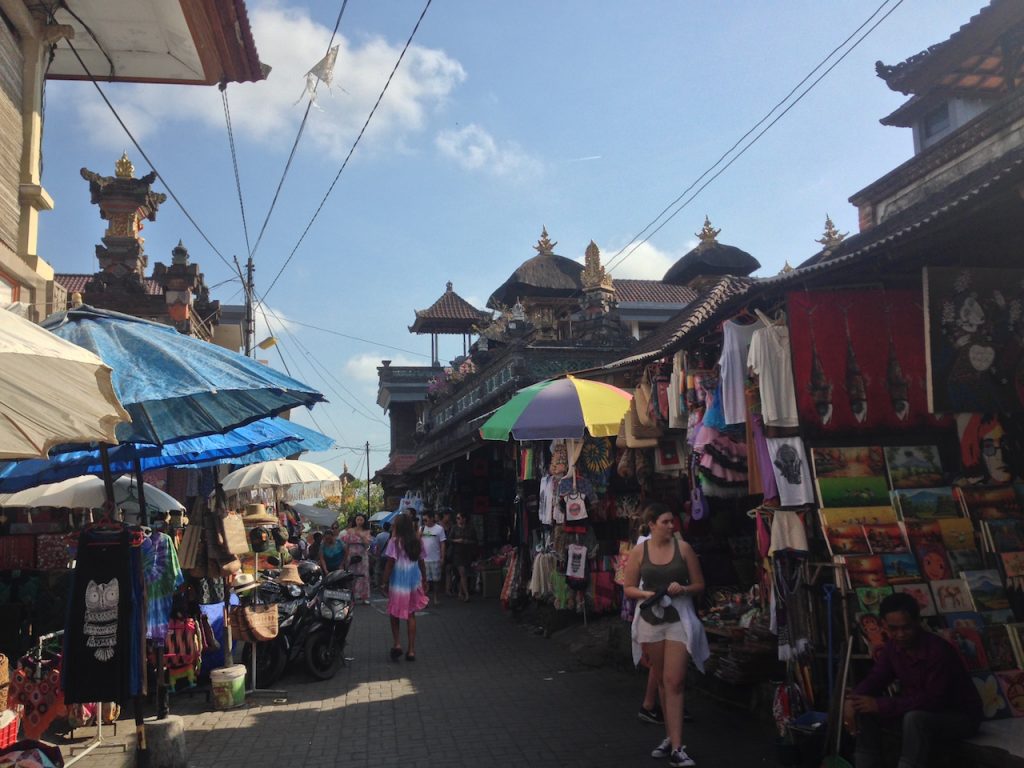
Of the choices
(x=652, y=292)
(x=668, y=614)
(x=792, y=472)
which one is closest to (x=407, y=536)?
(x=668, y=614)

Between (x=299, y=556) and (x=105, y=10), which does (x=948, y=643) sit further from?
(x=299, y=556)

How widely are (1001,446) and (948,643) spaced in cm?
184

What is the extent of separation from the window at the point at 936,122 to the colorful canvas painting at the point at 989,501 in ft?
41.3

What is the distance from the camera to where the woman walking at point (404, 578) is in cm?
991

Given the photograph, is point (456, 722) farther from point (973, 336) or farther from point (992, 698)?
point (973, 336)

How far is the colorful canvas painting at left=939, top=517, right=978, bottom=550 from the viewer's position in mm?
5395

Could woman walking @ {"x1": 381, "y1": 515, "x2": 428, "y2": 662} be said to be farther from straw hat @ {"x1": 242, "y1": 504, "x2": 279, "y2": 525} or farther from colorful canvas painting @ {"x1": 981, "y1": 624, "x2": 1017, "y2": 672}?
colorful canvas painting @ {"x1": 981, "y1": 624, "x2": 1017, "y2": 672}

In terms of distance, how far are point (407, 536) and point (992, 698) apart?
670 cm

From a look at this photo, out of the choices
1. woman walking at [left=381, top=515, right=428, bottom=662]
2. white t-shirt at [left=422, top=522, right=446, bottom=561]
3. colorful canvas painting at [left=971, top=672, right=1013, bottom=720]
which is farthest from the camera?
white t-shirt at [left=422, top=522, right=446, bottom=561]

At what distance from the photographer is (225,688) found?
7645mm

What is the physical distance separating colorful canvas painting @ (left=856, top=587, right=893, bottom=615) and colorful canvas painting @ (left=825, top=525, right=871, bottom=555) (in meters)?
0.25

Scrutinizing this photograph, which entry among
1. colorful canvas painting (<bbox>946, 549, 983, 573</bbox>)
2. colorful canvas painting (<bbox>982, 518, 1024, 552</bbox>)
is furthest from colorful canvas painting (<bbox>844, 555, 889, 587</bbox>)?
colorful canvas painting (<bbox>982, 518, 1024, 552</bbox>)

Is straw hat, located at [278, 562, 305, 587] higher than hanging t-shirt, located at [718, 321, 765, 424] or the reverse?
the reverse

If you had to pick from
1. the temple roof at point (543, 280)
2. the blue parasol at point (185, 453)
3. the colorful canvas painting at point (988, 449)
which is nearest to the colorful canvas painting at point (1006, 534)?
the colorful canvas painting at point (988, 449)
